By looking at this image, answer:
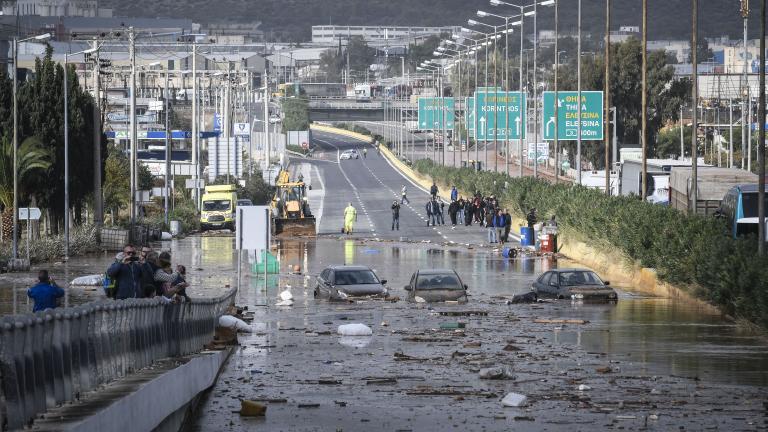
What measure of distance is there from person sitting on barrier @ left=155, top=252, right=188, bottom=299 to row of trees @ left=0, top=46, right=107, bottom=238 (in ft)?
119

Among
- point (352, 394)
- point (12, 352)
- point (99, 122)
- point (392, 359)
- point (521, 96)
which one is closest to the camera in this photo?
point (12, 352)

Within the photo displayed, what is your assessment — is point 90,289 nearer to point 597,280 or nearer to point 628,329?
point 597,280

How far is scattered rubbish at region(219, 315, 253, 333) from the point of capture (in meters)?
30.9

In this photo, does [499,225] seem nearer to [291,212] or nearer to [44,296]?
[291,212]

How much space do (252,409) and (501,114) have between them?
7951 centimetres

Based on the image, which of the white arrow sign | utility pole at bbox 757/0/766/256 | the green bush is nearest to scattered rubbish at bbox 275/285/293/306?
the green bush

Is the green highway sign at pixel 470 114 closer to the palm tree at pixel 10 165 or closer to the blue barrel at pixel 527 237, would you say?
the blue barrel at pixel 527 237

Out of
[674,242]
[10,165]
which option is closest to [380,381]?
[674,242]

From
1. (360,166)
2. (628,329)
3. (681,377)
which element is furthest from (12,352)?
(360,166)

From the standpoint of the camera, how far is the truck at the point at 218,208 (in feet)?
279

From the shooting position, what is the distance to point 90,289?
143 ft

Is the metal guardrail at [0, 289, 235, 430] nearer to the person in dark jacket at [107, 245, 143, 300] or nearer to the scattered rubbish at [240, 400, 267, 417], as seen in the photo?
the person in dark jacket at [107, 245, 143, 300]

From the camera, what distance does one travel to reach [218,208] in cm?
8625

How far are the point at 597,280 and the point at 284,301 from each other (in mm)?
8050
